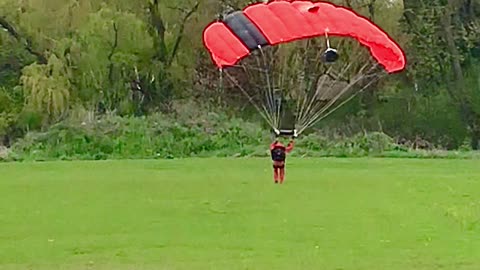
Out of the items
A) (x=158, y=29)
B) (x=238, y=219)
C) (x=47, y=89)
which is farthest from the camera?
(x=158, y=29)

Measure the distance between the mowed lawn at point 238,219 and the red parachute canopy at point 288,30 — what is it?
245cm

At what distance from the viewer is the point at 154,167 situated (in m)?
26.8

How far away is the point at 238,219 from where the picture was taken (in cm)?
1459

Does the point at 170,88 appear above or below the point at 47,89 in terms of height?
below

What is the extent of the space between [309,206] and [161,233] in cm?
392

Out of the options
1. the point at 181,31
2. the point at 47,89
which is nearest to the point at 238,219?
the point at 47,89

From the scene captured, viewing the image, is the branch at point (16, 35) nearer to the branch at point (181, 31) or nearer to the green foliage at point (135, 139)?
the branch at point (181, 31)

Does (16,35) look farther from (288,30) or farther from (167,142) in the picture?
(288,30)

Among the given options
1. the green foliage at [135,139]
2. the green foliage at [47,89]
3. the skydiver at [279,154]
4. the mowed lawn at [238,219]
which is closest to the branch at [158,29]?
the green foliage at [47,89]

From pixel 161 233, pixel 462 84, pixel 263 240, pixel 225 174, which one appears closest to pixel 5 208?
pixel 161 233

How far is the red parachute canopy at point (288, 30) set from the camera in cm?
1630

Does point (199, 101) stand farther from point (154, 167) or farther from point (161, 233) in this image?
point (161, 233)

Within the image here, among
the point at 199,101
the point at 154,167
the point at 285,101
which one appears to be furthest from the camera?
the point at 199,101

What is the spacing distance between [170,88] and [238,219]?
24.2 meters
